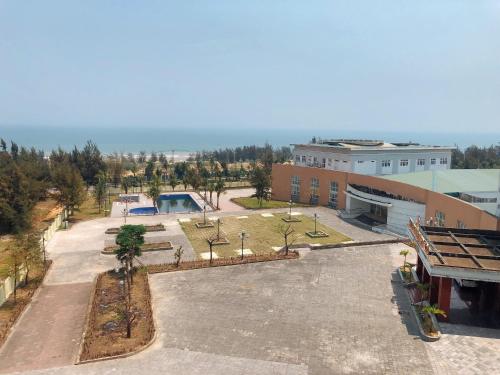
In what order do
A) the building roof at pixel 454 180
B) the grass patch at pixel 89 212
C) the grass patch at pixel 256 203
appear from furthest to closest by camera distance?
1. the grass patch at pixel 256 203
2. the grass patch at pixel 89 212
3. the building roof at pixel 454 180

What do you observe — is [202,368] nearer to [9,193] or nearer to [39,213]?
[9,193]

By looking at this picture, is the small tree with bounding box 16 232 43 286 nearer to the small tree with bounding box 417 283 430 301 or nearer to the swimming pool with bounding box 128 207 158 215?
the small tree with bounding box 417 283 430 301

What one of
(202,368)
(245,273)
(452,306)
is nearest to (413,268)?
(452,306)

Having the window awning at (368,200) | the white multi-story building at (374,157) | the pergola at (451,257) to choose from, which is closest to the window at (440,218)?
the window awning at (368,200)

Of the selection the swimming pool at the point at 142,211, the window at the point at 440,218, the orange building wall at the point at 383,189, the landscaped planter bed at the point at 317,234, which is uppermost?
the orange building wall at the point at 383,189

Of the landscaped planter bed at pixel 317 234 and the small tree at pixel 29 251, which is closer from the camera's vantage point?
the small tree at pixel 29 251

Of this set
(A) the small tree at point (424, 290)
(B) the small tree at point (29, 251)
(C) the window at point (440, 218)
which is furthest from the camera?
(C) the window at point (440, 218)

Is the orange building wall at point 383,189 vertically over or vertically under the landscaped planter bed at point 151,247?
over

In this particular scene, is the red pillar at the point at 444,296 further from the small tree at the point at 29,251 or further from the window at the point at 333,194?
the window at the point at 333,194
